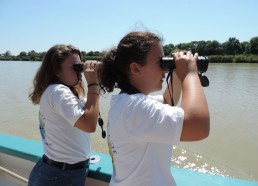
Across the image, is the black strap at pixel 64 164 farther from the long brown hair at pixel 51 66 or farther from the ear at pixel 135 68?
the ear at pixel 135 68

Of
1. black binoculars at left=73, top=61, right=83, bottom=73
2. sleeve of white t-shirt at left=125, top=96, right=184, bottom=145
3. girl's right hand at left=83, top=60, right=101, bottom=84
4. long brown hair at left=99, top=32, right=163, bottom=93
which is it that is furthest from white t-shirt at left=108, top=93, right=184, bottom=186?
black binoculars at left=73, top=61, right=83, bottom=73

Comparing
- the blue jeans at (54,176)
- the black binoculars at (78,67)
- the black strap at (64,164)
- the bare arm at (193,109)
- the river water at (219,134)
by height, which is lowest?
the river water at (219,134)

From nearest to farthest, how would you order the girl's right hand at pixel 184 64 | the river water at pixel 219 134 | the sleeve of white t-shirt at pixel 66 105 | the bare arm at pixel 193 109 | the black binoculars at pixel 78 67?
the bare arm at pixel 193 109 < the girl's right hand at pixel 184 64 < the sleeve of white t-shirt at pixel 66 105 < the black binoculars at pixel 78 67 < the river water at pixel 219 134

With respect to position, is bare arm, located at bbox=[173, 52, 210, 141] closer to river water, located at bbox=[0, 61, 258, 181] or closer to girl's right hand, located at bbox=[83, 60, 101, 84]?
girl's right hand, located at bbox=[83, 60, 101, 84]

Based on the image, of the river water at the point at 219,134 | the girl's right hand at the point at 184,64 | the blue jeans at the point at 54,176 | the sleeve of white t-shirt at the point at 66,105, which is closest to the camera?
the girl's right hand at the point at 184,64

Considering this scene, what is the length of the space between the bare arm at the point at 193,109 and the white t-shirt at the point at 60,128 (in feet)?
1.94

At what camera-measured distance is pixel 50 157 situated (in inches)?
57.8

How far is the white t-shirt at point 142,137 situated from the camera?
0.88 metres

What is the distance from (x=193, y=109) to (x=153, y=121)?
0.42ft

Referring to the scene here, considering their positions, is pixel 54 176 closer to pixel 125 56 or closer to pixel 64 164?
pixel 64 164

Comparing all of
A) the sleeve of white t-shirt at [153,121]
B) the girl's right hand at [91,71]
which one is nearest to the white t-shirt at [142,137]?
the sleeve of white t-shirt at [153,121]

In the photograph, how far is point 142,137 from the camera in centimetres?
91

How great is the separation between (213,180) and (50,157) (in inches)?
33.6

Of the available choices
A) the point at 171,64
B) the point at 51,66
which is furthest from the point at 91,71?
the point at 171,64
